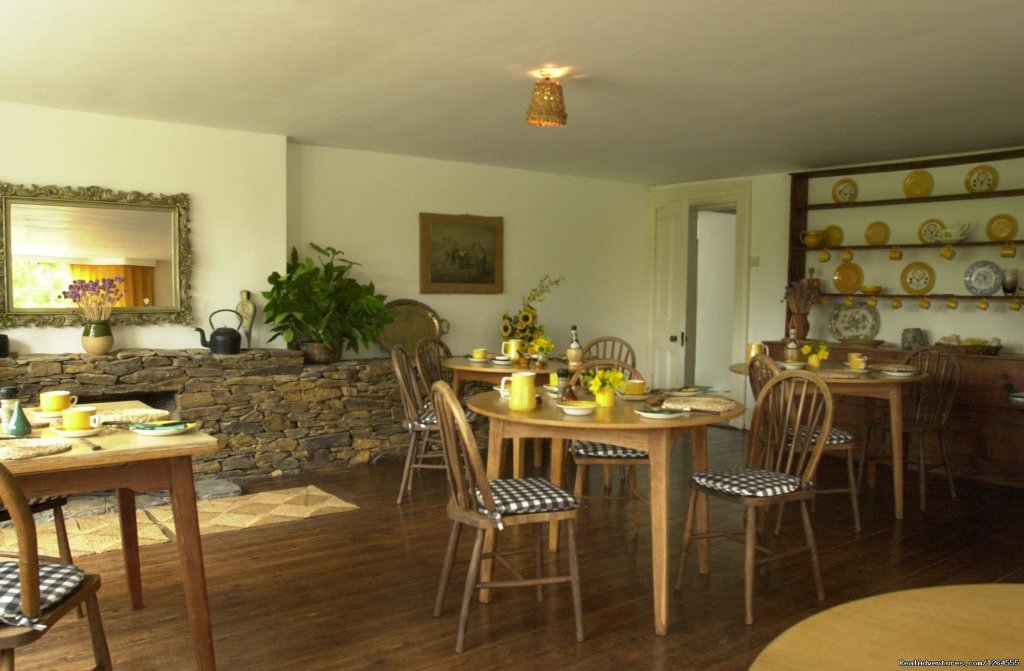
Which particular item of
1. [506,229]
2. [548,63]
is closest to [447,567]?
[548,63]

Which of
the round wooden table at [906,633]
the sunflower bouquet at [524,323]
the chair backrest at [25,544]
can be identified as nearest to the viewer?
the round wooden table at [906,633]

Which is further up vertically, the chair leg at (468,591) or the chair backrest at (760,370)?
the chair backrest at (760,370)

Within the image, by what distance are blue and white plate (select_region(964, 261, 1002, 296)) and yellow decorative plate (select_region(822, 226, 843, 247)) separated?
1.02 metres

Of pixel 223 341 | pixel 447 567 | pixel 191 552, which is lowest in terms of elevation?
pixel 447 567

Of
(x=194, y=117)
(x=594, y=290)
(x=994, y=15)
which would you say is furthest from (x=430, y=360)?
(x=994, y=15)

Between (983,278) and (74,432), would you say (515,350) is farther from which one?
→ (983,278)

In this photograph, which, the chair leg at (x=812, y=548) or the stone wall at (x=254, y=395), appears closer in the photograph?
the chair leg at (x=812, y=548)

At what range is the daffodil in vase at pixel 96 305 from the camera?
4.84m

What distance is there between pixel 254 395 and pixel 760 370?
10.4 feet

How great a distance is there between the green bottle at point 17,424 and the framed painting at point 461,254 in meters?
4.31

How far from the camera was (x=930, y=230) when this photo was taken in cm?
607

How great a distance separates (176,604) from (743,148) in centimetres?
473

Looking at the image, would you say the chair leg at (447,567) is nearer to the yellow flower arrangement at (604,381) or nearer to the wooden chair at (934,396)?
the yellow flower arrangement at (604,381)

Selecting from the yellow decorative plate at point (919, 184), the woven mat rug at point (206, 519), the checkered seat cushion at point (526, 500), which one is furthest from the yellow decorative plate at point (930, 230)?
the woven mat rug at point (206, 519)
